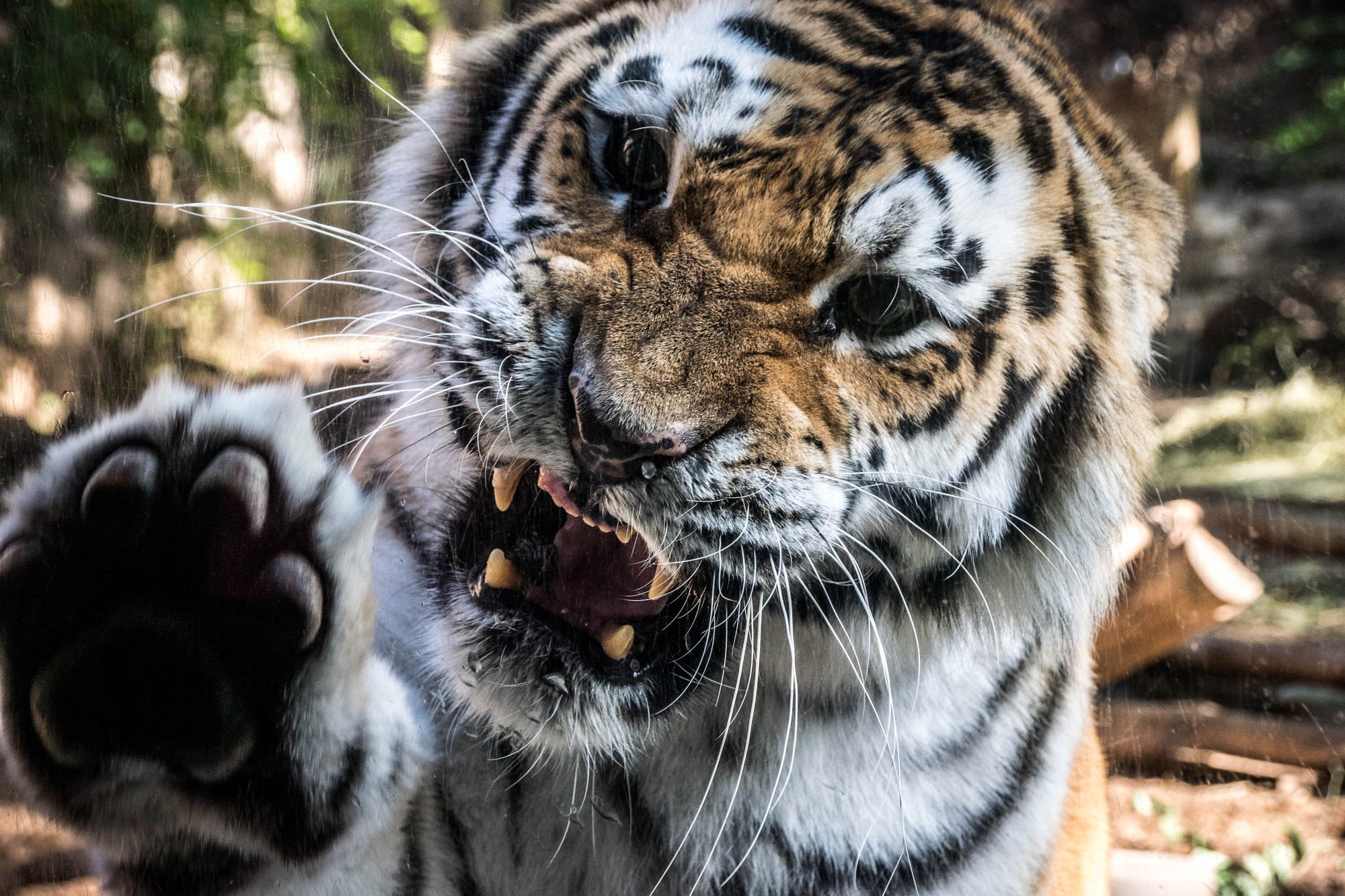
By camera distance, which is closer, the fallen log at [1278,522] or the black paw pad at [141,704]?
the black paw pad at [141,704]

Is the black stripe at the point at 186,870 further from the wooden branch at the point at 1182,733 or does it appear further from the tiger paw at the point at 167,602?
the wooden branch at the point at 1182,733

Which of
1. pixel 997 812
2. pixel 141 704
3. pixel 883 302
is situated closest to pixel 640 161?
pixel 883 302

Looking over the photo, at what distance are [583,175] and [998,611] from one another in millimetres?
516

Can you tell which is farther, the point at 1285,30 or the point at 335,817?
the point at 1285,30

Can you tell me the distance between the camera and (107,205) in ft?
2.91

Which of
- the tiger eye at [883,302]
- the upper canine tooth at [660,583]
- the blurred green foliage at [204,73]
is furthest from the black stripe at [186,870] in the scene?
the tiger eye at [883,302]

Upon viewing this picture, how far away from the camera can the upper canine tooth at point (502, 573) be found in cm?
81

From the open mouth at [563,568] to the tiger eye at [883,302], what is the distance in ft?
0.81

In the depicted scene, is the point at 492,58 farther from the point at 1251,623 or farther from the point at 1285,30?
the point at 1251,623

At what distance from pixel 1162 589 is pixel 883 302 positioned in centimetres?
39

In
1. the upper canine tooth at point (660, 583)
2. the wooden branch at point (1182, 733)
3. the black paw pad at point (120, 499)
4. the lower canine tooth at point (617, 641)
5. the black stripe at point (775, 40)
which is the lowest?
the wooden branch at point (1182, 733)

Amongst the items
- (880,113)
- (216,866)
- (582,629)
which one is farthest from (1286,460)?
(216,866)

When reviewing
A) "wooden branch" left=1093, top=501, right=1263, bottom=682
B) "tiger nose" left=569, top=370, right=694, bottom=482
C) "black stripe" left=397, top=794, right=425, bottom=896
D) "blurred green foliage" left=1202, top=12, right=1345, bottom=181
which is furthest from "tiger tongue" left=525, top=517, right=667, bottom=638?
"blurred green foliage" left=1202, top=12, right=1345, bottom=181

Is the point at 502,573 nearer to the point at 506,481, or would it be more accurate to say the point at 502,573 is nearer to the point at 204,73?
the point at 506,481
